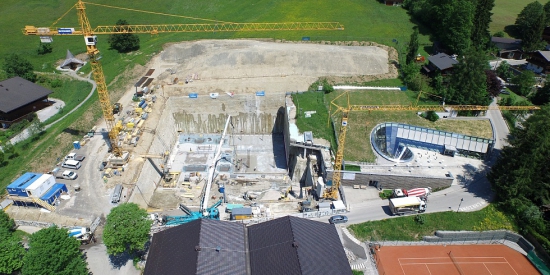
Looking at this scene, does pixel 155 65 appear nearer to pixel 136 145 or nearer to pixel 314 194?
pixel 136 145

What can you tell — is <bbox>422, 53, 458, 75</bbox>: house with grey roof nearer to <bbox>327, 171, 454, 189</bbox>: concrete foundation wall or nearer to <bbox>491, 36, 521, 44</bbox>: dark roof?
<bbox>491, 36, 521, 44</bbox>: dark roof

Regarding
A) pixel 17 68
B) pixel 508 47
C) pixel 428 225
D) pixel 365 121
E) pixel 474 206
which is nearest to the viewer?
pixel 428 225

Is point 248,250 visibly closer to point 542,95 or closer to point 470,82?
point 470,82

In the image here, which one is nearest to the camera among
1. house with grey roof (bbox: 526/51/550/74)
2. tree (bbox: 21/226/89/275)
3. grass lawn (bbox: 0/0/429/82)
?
tree (bbox: 21/226/89/275)

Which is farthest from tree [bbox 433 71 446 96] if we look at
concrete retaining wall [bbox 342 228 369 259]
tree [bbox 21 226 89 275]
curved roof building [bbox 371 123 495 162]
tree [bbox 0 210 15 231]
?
tree [bbox 0 210 15 231]

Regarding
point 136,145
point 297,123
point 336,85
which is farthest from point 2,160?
point 336,85

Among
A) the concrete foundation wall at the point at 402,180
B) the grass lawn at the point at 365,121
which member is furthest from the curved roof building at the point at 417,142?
the concrete foundation wall at the point at 402,180

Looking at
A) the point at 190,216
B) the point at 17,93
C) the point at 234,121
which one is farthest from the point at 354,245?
the point at 17,93
